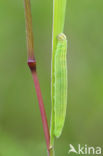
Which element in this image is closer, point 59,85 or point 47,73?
point 59,85

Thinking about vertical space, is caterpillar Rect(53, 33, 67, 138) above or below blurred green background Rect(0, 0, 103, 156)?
above

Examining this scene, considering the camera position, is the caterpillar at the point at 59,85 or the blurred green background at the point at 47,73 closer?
the caterpillar at the point at 59,85

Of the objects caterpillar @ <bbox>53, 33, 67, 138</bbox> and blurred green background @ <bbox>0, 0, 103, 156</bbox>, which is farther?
blurred green background @ <bbox>0, 0, 103, 156</bbox>

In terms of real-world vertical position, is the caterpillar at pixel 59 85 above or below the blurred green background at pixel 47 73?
above

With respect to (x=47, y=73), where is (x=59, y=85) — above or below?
above

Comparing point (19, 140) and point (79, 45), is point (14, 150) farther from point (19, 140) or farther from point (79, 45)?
point (79, 45)
